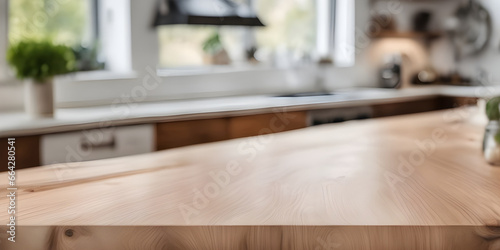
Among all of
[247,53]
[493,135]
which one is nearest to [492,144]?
[493,135]

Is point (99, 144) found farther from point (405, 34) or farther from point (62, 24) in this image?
point (405, 34)

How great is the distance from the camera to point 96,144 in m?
2.95

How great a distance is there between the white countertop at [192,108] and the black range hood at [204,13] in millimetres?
533

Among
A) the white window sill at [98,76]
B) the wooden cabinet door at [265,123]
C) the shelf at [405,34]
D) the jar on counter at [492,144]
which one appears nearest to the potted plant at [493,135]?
the jar on counter at [492,144]

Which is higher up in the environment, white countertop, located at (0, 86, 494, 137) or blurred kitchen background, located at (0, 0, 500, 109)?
blurred kitchen background, located at (0, 0, 500, 109)

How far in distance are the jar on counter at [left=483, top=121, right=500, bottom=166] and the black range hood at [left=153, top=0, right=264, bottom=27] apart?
2573 mm

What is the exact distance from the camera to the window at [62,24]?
3.40m

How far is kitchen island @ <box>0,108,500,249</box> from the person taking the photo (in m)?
1.02

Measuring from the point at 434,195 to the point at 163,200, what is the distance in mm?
565

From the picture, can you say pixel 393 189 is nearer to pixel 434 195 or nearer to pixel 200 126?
pixel 434 195

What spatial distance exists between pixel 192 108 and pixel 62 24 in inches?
39.3

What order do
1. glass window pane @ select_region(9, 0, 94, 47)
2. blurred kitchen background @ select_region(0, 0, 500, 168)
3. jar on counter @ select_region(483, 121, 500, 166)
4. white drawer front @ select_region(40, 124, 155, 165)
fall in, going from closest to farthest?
1. jar on counter @ select_region(483, 121, 500, 166)
2. white drawer front @ select_region(40, 124, 155, 165)
3. glass window pane @ select_region(9, 0, 94, 47)
4. blurred kitchen background @ select_region(0, 0, 500, 168)

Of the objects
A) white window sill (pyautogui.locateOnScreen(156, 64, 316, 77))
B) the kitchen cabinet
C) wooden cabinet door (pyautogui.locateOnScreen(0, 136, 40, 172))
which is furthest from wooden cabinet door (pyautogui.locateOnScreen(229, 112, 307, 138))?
wooden cabinet door (pyautogui.locateOnScreen(0, 136, 40, 172))

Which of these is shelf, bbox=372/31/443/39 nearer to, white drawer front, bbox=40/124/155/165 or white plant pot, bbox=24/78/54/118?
white drawer front, bbox=40/124/155/165
